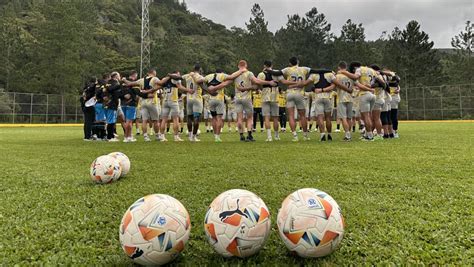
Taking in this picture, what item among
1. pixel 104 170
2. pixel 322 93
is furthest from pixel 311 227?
pixel 322 93

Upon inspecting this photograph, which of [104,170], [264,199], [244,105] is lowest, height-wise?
[264,199]

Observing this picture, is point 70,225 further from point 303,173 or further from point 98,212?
point 303,173

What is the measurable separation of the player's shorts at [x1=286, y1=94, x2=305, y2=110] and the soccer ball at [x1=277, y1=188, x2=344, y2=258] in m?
8.85

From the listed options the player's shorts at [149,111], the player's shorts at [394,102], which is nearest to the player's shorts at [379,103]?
the player's shorts at [394,102]

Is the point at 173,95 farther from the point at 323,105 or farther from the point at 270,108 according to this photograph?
the point at 323,105

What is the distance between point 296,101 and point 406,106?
105 ft

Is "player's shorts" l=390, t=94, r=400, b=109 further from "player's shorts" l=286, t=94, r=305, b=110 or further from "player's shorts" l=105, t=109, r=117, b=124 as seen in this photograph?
"player's shorts" l=105, t=109, r=117, b=124

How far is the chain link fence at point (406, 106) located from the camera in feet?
118

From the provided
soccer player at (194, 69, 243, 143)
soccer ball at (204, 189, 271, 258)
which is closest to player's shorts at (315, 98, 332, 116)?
soccer player at (194, 69, 243, 143)

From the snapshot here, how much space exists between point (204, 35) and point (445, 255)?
11174cm

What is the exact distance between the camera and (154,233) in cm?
242

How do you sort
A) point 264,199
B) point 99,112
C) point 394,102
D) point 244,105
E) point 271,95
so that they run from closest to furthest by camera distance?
point 264,199 < point 271,95 < point 244,105 < point 394,102 < point 99,112

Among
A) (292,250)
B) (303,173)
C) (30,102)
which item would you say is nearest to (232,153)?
(303,173)

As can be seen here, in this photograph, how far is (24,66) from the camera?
48.4 meters
